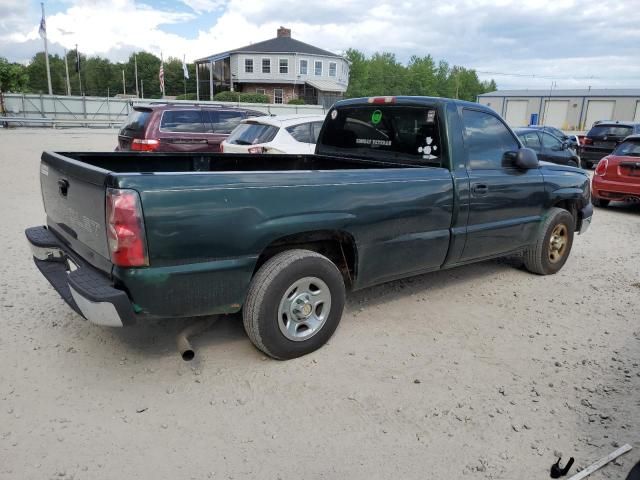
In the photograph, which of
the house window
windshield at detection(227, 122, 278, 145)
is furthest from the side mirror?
the house window

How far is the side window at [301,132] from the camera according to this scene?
897 centimetres

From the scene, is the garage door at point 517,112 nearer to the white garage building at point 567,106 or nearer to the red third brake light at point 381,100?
the white garage building at point 567,106

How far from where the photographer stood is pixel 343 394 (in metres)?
3.34

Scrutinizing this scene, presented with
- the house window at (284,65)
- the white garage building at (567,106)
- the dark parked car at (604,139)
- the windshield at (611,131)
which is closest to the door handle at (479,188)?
the dark parked car at (604,139)

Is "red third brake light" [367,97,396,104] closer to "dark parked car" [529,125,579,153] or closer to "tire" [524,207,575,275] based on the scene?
"tire" [524,207,575,275]

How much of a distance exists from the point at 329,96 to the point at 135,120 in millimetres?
45818

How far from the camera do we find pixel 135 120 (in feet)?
36.7

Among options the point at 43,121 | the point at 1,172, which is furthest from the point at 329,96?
the point at 1,172

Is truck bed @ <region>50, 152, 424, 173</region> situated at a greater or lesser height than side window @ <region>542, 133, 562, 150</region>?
greater

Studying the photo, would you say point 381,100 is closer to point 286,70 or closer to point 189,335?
point 189,335

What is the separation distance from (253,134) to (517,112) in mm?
48484

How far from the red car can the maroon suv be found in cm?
802

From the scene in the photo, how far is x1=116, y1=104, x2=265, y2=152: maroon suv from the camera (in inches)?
420

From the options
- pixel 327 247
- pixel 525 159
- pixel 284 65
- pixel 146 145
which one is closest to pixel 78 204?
pixel 327 247
